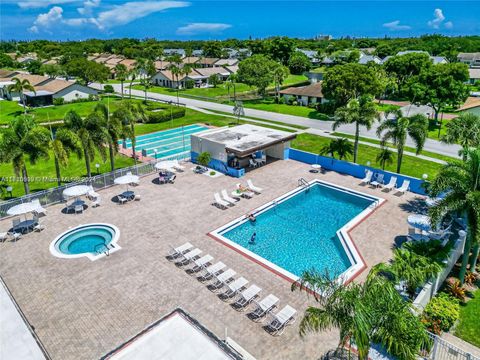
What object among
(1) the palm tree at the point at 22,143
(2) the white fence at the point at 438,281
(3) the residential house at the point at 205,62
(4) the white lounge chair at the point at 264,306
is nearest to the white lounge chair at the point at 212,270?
(4) the white lounge chair at the point at 264,306

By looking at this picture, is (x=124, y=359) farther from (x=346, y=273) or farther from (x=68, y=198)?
(x=68, y=198)

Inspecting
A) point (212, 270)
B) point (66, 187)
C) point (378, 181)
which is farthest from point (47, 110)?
point (378, 181)

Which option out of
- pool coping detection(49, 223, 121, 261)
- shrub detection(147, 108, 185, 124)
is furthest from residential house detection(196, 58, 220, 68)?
pool coping detection(49, 223, 121, 261)

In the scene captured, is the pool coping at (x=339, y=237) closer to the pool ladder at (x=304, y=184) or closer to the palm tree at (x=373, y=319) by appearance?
the pool ladder at (x=304, y=184)

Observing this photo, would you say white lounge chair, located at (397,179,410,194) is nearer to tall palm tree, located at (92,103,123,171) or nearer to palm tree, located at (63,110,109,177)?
tall palm tree, located at (92,103,123,171)

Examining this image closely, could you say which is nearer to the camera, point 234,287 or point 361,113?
point 234,287

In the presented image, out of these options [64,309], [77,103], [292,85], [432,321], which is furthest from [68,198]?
[292,85]

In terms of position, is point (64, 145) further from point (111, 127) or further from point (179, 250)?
point (179, 250)
